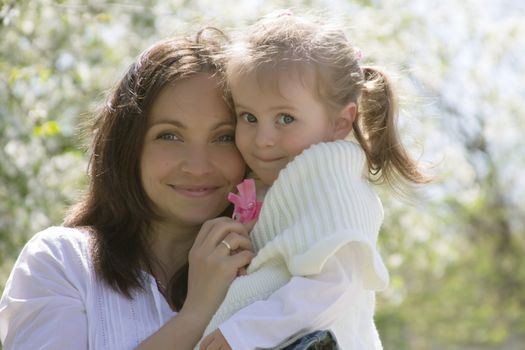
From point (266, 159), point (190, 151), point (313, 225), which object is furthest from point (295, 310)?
point (190, 151)

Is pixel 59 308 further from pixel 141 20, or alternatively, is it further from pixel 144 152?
pixel 141 20

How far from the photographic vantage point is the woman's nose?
2803mm

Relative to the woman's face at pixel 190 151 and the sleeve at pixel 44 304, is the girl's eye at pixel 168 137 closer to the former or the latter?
the woman's face at pixel 190 151

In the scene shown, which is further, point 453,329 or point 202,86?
point 453,329

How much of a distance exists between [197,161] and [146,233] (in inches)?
13.0

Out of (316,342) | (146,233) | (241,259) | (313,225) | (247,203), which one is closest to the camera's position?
(316,342)

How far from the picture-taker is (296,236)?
2.39 meters

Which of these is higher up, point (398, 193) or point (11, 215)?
point (398, 193)

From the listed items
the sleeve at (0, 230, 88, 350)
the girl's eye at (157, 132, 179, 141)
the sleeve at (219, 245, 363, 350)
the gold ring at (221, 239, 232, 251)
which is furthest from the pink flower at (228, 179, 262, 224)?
the sleeve at (0, 230, 88, 350)

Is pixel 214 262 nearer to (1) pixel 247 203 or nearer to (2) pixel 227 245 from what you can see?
(2) pixel 227 245

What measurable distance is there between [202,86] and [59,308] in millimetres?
794

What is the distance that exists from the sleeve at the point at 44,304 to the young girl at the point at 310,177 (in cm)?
40

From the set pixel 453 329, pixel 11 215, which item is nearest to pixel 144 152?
pixel 11 215

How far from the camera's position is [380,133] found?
9.02 ft
